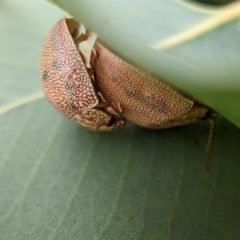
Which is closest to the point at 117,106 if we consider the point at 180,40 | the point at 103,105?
the point at 103,105

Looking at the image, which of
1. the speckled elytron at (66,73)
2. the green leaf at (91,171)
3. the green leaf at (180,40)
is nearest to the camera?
the green leaf at (180,40)

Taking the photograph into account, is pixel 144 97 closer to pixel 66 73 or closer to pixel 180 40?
pixel 66 73

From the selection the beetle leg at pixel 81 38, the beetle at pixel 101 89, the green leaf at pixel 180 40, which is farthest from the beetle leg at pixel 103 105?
the green leaf at pixel 180 40

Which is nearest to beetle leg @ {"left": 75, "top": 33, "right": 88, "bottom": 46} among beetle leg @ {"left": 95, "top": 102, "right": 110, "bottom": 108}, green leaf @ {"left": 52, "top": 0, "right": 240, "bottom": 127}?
beetle leg @ {"left": 95, "top": 102, "right": 110, "bottom": 108}

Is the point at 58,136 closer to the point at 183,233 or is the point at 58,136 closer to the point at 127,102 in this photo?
the point at 127,102

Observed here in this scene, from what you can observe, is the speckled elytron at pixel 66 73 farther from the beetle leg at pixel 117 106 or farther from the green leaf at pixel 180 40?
the green leaf at pixel 180 40

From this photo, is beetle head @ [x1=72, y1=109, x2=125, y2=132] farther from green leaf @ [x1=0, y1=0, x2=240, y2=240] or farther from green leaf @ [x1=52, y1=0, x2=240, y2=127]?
green leaf @ [x1=52, y1=0, x2=240, y2=127]
